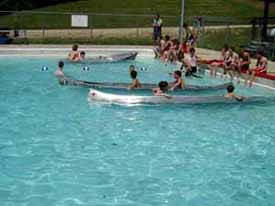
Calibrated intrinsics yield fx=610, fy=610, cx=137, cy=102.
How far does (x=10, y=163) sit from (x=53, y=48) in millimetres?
18203

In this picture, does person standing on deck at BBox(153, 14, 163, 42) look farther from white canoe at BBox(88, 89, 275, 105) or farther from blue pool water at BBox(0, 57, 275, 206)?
white canoe at BBox(88, 89, 275, 105)

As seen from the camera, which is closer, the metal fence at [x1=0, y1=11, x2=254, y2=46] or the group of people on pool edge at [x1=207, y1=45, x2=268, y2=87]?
the group of people on pool edge at [x1=207, y1=45, x2=268, y2=87]

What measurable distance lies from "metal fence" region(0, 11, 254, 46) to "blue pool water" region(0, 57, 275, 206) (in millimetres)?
14470

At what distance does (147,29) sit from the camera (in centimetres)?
3875

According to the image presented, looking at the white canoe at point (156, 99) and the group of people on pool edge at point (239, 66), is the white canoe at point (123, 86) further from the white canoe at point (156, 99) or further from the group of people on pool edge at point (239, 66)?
the group of people on pool edge at point (239, 66)

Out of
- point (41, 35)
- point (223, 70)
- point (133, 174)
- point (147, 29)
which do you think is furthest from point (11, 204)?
point (147, 29)

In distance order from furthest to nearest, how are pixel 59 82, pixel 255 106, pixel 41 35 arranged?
pixel 41 35 < pixel 59 82 < pixel 255 106

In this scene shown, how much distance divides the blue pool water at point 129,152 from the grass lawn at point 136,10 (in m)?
22.0

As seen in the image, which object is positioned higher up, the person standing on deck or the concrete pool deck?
the person standing on deck

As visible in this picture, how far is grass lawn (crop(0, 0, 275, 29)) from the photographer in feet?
136

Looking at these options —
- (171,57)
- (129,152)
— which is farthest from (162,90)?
(171,57)

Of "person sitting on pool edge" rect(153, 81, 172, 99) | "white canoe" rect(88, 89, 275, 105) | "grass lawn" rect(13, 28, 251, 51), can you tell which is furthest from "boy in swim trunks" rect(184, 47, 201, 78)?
"grass lawn" rect(13, 28, 251, 51)

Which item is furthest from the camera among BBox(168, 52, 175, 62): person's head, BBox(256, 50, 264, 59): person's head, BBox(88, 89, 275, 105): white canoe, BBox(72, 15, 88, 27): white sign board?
BBox(72, 15, 88, 27): white sign board

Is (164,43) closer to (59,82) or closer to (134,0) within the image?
(59,82)
